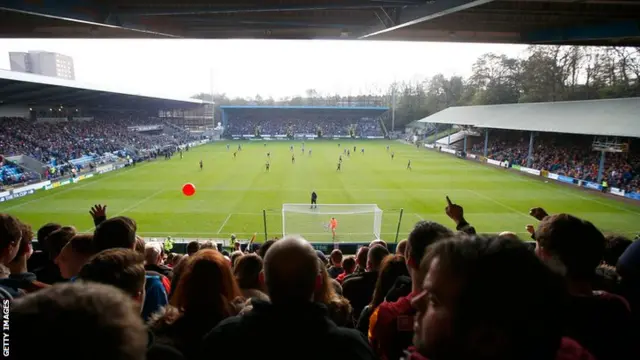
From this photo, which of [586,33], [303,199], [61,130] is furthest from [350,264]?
[61,130]

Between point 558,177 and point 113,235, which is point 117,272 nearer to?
point 113,235

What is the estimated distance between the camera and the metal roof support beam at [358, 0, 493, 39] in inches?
252

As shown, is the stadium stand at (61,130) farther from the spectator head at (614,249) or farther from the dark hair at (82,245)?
the spectator head at (614,249)

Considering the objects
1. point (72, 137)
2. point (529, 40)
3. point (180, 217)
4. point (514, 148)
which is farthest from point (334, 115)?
point (529, 40)

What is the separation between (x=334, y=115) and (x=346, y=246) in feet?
284

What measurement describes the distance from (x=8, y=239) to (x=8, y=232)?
0.23ft

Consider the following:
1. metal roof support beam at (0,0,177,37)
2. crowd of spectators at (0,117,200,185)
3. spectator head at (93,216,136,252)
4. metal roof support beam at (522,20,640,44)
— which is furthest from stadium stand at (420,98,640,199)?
crowd of spectators at (0,117,200,185)

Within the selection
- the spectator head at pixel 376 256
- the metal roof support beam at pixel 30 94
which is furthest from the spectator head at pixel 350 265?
the metal roof support beam at pixel 30 94

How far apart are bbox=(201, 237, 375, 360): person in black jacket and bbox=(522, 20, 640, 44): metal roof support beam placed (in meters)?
10.2

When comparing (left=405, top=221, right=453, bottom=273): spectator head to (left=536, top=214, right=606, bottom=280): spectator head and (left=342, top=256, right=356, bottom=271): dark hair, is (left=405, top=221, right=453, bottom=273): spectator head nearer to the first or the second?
(left=536, top=214, right=606, bottom=280): spectator head

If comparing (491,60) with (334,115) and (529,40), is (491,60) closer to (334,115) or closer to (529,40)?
(334,115)

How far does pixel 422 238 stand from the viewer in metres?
3.35

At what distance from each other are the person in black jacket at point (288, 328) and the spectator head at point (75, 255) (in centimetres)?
239

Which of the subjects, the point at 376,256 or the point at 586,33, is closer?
the point at 376,256
